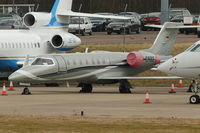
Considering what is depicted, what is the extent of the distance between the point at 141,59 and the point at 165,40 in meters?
2.12

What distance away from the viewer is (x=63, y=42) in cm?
4462

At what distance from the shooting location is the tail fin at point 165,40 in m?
40.0

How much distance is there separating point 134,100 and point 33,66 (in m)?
5.83

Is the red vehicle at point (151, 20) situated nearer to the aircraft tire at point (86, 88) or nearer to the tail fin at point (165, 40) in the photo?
the tail fin at point (165, 40)

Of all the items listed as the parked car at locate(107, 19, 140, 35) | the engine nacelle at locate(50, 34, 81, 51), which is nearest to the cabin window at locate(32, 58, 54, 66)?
the engine nacelle at locate(50, 34, 81, 51)

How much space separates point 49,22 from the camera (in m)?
46.4

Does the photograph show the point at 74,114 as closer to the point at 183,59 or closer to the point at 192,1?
the point at 183,59

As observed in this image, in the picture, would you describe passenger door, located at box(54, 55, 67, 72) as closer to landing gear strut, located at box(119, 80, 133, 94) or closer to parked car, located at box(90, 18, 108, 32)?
landing gear strut, located at box(119, 80, 133, 94)

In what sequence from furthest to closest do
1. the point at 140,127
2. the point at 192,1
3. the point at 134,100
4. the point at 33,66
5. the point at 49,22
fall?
the point at 192,1 < the point at 49,22 < the point at 33,66 < the point at 134,100 < the point at 140,127

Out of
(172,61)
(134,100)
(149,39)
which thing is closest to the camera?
(172,61)

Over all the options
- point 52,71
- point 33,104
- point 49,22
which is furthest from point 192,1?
point 33,104

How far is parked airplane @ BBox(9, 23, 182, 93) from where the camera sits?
36500 millimetres

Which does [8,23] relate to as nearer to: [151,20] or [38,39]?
[38,39]

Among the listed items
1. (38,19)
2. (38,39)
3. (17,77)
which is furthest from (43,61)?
(38,19)
